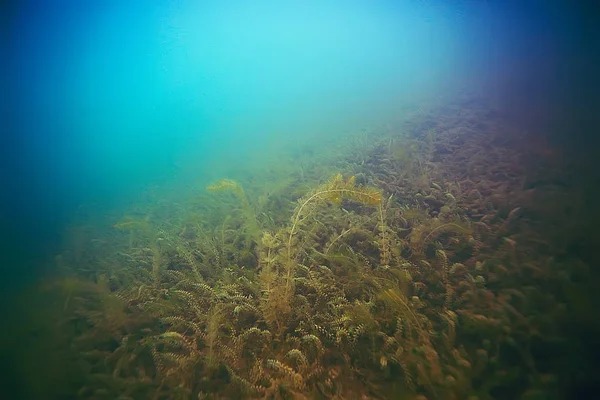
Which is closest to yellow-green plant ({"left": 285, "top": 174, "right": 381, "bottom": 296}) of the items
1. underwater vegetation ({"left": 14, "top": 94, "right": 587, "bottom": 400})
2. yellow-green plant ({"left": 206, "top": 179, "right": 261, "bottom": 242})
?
underwater vegetation ({"left": 14, "top": 94, "right": 587, "bottom": 400})

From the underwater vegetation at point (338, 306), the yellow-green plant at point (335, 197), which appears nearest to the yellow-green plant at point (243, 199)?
the underwater vegetation at point (338, 306)

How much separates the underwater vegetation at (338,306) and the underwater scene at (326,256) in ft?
0.06

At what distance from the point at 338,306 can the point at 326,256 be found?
651mm

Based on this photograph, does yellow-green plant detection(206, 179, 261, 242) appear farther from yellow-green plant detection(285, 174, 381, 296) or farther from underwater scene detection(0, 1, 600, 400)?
yellow-green plant detection(285, 174, 381, 296)

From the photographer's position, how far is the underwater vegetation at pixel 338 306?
202cm

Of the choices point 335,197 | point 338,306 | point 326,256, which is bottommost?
point 338,306

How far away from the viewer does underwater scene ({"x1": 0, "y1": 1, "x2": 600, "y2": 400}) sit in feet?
6.86

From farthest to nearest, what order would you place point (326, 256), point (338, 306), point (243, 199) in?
point (243, 199)
point (326, 256)
point (338, 306)

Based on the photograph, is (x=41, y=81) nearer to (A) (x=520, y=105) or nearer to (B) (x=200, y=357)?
(B) (x=200, y=357)

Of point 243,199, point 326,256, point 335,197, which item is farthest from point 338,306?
point 243,199

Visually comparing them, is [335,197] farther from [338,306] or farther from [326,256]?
[338,306]

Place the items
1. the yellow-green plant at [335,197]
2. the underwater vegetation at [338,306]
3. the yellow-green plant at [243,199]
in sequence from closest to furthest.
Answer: the underwater vegetation at [338,306], the yellow-green plant at [335,197], the yellow-green plant at [243,199]

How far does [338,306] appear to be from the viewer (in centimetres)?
247

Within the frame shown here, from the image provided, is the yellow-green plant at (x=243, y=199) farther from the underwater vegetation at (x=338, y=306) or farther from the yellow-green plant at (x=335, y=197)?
the yellow-green plant at (x=335, y=197)
